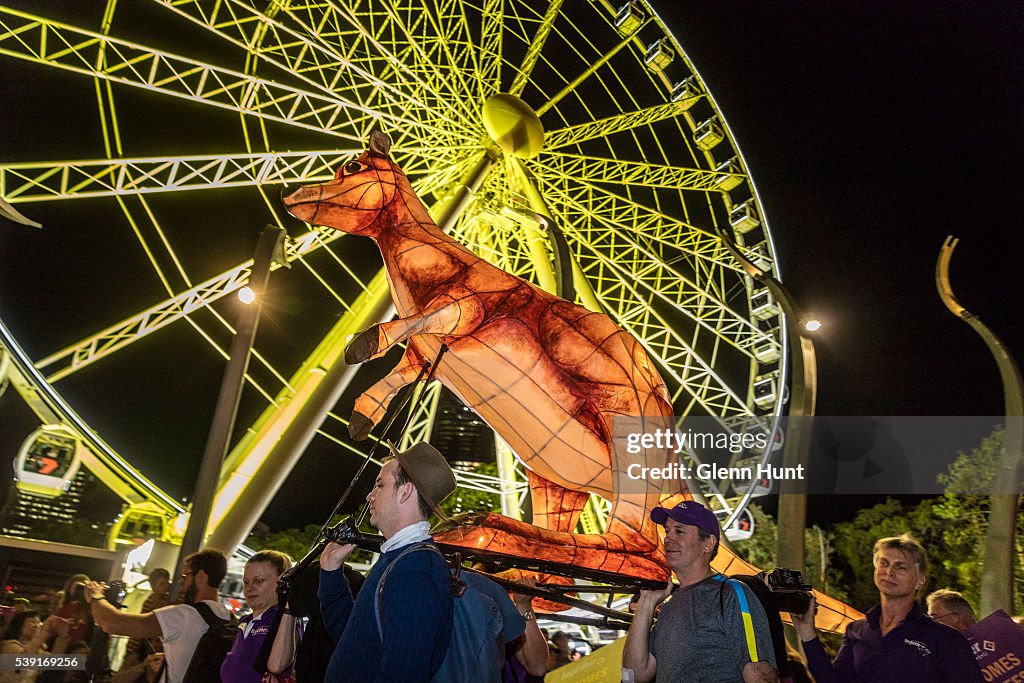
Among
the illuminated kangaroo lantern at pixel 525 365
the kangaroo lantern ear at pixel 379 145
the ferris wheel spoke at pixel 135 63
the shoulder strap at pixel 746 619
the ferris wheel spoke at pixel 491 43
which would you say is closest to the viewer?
the shoulder strap at pixel 746 619

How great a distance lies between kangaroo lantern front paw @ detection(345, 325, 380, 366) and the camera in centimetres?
404

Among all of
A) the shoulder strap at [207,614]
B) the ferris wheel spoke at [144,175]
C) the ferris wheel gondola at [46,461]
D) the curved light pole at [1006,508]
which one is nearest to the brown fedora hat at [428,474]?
the shoulder strap at [207,614]

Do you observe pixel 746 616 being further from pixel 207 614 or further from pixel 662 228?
pixel 662 228

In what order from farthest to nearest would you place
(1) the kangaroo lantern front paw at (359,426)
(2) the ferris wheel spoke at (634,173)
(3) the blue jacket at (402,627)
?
(2) the ferris wheel spoke at (634,173) → (1) the kangaroo lantern front paw at (359,426) → (3) the blue jacket at (402,627)

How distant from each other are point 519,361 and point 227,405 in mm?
2803

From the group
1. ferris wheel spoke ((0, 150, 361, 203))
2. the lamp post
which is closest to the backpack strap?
the lamp post

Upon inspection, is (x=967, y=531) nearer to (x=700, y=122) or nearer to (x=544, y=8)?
(x=700, y=122)

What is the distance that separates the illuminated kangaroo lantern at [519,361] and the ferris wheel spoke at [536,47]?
8.17 m

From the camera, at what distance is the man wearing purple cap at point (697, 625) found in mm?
2688

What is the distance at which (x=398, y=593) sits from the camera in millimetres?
2336

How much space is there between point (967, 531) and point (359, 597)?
61.6ft

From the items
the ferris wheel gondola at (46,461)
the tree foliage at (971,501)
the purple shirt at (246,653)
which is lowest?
the purple shirt at (246,653)

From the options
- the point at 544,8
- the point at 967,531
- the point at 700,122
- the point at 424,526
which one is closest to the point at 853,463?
the point at 967,531

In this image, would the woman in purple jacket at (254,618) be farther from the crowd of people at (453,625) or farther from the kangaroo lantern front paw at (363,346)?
the kangaroo lantern front paw at (363,346)
